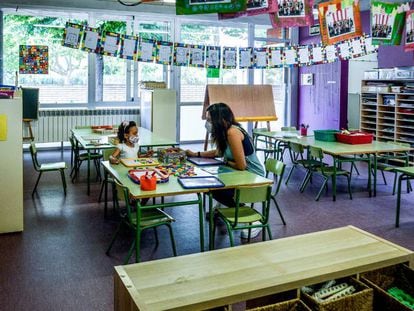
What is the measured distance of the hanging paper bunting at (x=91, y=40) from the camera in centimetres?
775

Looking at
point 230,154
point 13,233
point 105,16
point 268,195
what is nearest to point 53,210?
point 13,233

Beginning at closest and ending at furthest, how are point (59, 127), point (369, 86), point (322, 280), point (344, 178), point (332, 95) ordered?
point (322, 280) → point (344, 178) → point (369, 86) → point (59, 127) → point (332, 95)

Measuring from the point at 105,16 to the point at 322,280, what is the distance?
30.1ft

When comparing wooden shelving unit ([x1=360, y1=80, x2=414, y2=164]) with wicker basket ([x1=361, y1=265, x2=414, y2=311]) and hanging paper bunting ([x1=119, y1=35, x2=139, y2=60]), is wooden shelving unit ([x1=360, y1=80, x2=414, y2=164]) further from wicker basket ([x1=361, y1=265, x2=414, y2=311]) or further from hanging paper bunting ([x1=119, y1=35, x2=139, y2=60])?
wicker basket ([x1=361, y1=265, x2=414, y2=311])

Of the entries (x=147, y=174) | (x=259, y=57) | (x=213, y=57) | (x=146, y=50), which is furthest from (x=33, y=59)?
(x=147, y=174)

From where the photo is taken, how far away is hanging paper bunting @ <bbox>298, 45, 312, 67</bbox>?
9.73m

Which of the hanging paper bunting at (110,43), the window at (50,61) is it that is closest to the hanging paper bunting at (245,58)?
the hanging paper bunting at (110,43)

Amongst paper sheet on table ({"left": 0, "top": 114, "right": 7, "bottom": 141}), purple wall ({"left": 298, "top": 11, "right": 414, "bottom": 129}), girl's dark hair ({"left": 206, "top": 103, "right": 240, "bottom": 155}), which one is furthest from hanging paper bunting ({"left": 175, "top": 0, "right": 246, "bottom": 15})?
purple wall ({"left": 298, "top": 11, "right": 414, "bottom": 129})

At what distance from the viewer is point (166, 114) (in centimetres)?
956

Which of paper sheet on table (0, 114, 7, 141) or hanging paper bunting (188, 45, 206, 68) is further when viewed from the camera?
hanging paper bunting (188, 45, 206, 68)

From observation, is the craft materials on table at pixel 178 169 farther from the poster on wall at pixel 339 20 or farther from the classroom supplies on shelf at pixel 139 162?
the poster on wall at pixel 339 20

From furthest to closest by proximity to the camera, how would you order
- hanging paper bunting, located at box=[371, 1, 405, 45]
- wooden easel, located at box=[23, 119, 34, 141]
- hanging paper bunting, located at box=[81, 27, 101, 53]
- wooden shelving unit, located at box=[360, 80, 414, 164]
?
wooden easel, located at box=[23, 119, 34, 141] < wooden shelving unit, located at box=[360, 80, 414, 164] < hanging paper bunting, located at box=[81, 27, 101, 53] < hanging paper bunting, located at box=[371, 1, 405, 45]

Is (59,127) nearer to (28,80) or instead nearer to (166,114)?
(28,80)

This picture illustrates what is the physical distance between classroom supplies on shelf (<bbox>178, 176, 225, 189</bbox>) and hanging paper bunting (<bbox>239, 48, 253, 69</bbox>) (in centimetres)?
611
